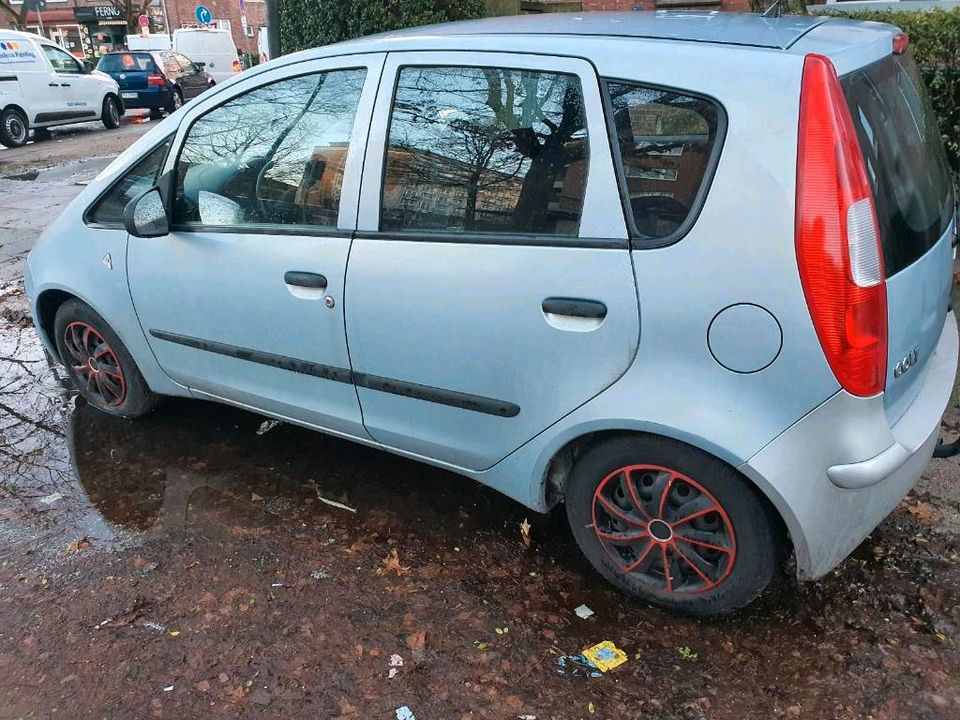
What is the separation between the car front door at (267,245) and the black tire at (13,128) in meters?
13.2

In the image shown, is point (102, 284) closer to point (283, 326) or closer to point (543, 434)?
point (283, 326)

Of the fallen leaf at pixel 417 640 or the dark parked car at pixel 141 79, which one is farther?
the dark parked car at pixel 141 79

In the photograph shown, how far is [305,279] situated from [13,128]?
A: 569 inches

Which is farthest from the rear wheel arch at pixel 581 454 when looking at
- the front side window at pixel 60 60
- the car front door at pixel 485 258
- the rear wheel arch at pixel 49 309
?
the front side window at pixel 60 60

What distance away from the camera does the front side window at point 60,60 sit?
15.3m

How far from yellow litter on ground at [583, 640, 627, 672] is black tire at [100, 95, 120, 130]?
1755 centimetres

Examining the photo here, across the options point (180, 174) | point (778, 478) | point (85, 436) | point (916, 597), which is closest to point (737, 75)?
point (778, 478)

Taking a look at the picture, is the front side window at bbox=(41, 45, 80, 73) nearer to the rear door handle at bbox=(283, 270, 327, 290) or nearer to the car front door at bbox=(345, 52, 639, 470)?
the rear door handle at bbox=(283, 270, 327, 290)

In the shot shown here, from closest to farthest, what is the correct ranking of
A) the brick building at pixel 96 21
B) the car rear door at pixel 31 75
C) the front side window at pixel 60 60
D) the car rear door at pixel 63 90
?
the car rear door at pixel 31 75, the car rear door at pixel 63 90, the front side window at pixel 60 60, the brick building at pixel 96 21

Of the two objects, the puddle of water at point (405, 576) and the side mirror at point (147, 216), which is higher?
the side mirror at point (147, 216)

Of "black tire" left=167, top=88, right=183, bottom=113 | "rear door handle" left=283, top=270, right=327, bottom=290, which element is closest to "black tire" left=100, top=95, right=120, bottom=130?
"black tire" left=167, top=88, right=183, bottom=113

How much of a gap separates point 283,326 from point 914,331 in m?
2.12

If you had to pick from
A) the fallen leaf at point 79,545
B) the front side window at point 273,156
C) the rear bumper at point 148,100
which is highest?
the front side window at point 273,156

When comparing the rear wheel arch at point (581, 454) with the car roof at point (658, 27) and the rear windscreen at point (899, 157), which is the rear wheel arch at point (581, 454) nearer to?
the rear windscreen at point (899, 157)
